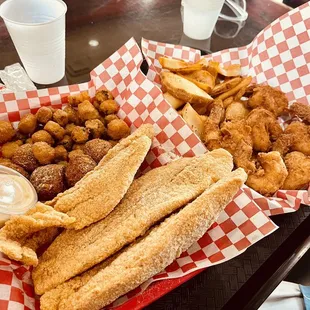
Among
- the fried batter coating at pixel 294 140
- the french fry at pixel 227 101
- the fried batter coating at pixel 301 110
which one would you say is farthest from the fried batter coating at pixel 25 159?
the fried batter coating at pixel 301 110

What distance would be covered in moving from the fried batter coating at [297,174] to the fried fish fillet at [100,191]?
71 centimetres

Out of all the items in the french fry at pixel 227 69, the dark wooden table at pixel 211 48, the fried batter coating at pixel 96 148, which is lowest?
the dark wooden table at pixel 211 48

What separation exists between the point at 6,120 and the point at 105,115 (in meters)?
0.49

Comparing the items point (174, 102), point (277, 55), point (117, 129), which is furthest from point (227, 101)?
point (117, 129)

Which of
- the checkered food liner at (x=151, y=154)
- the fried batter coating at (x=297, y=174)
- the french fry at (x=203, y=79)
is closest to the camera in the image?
the checkered food liner at (x=151, y=154)

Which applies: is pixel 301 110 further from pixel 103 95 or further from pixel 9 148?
pixel 9 148

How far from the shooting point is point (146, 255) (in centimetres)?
112

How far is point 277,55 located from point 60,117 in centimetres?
135

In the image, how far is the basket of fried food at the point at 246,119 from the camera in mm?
1637

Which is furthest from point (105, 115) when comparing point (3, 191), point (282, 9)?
point (282, 9)

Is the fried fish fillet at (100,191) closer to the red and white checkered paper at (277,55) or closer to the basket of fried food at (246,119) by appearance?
the basket of fried food at (246,119)

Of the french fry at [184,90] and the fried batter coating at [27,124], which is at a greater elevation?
the french fry at [184,90]

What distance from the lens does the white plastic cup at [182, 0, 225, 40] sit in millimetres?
2465

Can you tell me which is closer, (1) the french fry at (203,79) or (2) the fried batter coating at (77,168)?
(2) the fried batter coating at (77,168)
